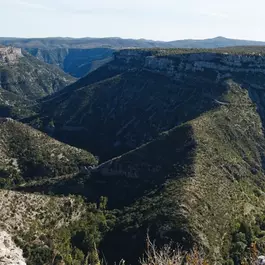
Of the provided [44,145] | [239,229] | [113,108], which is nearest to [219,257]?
[239,229]

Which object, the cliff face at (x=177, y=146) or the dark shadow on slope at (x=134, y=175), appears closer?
the cliff face at (x=177, y=146)

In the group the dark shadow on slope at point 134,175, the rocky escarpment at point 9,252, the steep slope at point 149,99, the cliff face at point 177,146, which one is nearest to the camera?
the rocky escarpment at point 9,252

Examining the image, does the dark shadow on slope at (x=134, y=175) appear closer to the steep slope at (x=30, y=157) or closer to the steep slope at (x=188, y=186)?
the steep slope at (x=188, y=186)

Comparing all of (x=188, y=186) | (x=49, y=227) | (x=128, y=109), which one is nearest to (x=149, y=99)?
(x=128, y=109)

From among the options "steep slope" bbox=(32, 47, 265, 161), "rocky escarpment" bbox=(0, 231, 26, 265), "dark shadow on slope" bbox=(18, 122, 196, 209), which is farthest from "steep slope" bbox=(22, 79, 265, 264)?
"steep slope" bbox=(32, 47, 265, 161)

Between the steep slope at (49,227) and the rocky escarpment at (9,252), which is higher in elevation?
the rocky escarpment at (9,252)

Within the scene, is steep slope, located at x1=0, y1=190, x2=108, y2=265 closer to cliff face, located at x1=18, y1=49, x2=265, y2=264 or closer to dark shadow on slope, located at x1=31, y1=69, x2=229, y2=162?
cliff face, located at x1=18, y1=49, x2=265, y2=264

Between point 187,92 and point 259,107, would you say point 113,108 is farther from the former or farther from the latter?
point 259,107

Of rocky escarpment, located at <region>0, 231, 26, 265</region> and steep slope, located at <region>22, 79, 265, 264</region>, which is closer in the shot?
rocky escarpment, located at <region>0, 231, 26, 265</region>

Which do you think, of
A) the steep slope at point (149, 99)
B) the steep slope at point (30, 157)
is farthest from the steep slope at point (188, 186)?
the steep slope at point (149, 99)
